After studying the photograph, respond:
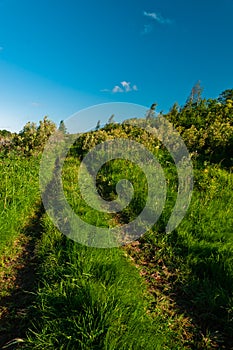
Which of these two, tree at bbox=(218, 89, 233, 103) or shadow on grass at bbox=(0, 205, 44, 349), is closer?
shadow on grass at bbox=(0, 205, 44, 349)

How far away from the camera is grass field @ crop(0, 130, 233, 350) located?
2.92 meters

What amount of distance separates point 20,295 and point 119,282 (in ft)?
4.64

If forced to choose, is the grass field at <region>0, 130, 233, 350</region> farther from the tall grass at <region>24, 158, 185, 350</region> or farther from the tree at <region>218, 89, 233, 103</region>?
the tree at <region>218, 89, 233, 103</region>

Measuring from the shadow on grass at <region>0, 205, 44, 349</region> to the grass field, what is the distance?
0.04 feet

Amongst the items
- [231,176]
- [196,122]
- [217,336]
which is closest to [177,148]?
[231,176]

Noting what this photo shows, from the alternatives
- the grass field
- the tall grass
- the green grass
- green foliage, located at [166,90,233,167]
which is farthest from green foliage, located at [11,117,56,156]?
the tall grass

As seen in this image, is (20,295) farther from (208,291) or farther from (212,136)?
(212,136)

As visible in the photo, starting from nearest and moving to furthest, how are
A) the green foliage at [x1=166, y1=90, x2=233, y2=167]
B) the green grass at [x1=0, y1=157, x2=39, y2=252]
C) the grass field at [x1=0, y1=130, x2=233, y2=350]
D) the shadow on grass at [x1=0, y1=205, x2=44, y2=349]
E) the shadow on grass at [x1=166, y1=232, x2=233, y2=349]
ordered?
1. the grass field at [x1=0, y1=130, x2=233, y2=350]
2. the shadow on grass at [x1=0, y1=205, x2=44, y2=349]
3. the shadow on grass at [x1=166, y1=232, x2=233, y2=349]
4. the green grass at [x1=0, y1=157, x2=39, y2=252]
5. the green foliage at [x1=166, y1=90, x2=233, y2=167]

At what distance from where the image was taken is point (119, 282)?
370 centimetres

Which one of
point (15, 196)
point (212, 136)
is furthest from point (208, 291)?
point (212, 136)

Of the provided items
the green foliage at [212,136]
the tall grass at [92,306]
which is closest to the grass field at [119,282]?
the tall grass at [92,306]

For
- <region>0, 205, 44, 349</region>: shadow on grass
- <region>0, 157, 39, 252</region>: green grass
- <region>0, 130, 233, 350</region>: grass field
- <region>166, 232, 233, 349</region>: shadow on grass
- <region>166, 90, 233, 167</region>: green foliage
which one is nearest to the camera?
<region>0, 130, 233, 350</region>: grass field

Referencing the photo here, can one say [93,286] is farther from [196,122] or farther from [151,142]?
[196,122]

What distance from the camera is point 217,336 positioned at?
3.43 meters
